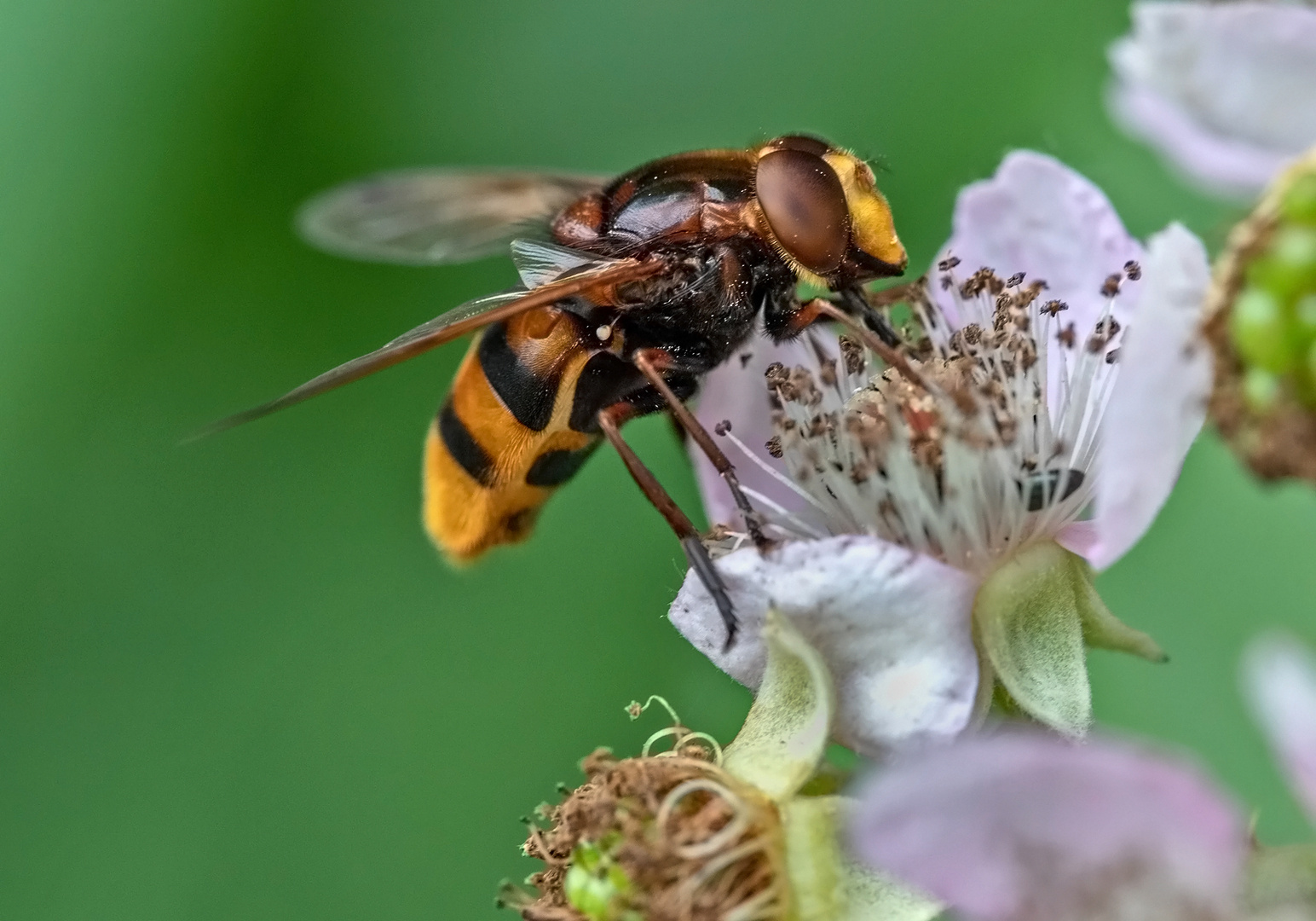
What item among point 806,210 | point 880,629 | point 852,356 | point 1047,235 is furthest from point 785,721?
point 1047,235

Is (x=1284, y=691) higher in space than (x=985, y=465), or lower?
higher

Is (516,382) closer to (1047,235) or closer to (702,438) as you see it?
(702,438)

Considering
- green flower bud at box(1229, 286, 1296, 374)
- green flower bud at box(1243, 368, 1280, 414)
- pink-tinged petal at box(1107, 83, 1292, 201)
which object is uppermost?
pink-tinged petal at box(1107, 83, 1292, 201)

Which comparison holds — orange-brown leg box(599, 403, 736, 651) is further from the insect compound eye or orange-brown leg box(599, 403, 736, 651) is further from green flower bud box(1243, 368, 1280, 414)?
green flower bud box(1243, 368, 1280, 414)

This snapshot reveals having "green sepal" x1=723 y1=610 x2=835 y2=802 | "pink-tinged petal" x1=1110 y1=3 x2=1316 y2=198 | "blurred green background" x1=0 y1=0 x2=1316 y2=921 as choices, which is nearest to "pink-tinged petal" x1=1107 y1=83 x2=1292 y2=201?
"pink-tinged petal" x1=1110 y1=3 x2=1316 y2=198

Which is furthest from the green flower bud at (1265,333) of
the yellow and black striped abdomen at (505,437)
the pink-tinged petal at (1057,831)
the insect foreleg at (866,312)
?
the yellow and black striped abdomen at (505,437)

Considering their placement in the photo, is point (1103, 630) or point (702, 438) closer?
point (1103, 630)

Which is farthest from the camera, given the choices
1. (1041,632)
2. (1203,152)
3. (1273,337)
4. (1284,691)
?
(1041,632)

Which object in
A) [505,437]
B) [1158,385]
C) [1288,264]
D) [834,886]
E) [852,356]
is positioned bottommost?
[834,886]
